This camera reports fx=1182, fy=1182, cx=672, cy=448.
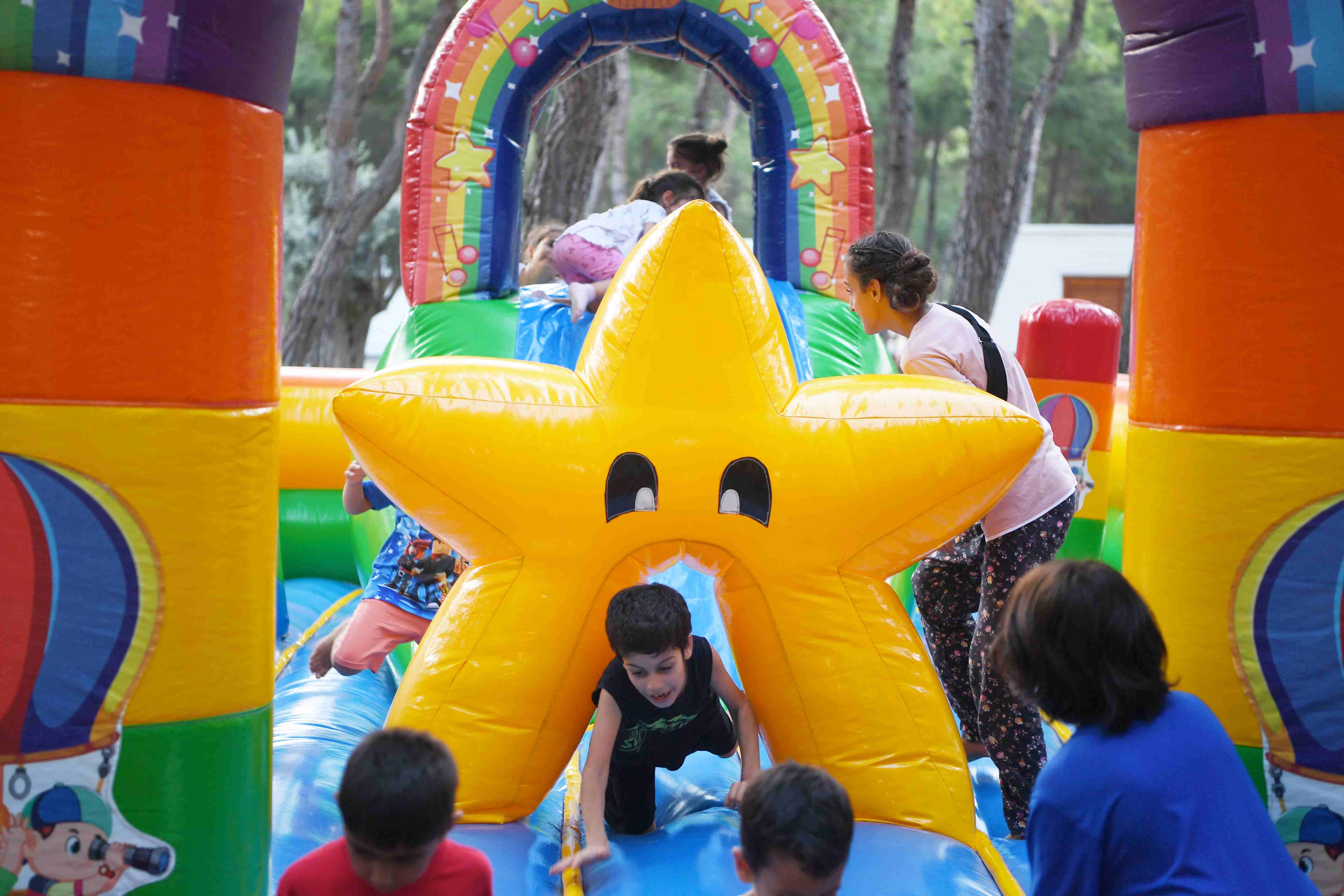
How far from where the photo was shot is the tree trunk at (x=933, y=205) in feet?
63.4

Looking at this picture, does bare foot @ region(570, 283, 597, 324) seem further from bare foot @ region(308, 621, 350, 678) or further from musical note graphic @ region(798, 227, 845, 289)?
bare foot @ region(308, 621, 350, 678)

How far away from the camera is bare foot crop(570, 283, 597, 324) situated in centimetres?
407

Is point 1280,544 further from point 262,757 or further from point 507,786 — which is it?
point 262,757

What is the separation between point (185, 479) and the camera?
2086 millimetres

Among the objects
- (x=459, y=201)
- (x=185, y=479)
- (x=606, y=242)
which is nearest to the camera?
(x=185, y=479)

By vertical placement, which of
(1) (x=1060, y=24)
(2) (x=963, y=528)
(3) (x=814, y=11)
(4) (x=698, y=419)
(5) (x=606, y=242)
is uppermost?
(1) (x=1060, y=24)

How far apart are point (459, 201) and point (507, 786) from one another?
2.59 meters

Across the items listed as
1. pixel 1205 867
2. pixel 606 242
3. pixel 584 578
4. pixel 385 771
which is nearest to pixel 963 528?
pixel 584 578

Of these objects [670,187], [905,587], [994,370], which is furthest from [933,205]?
[994,370]

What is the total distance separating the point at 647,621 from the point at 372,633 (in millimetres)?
1352

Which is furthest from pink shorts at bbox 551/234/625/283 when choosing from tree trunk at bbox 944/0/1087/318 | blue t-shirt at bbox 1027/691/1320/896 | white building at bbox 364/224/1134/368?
white building at bbox 364/224/1134/368

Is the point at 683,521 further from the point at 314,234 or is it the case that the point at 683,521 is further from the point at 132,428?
the point at 314,234

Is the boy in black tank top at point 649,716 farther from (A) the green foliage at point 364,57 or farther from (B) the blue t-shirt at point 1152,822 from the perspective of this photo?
(A) the green foliage at point 364,57

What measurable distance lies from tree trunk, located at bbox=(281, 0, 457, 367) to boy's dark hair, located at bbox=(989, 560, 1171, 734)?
309 inches
